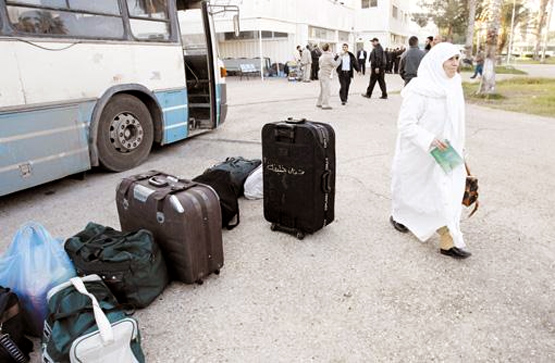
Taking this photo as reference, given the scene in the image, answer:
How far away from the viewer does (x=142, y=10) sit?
5.50 meters

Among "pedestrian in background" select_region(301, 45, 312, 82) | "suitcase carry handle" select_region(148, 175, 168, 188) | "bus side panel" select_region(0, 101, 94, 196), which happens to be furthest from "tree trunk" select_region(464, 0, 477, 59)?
"suitcase carry handle" select_region(148, 175, 168, 188)

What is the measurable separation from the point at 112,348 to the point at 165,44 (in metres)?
5.02

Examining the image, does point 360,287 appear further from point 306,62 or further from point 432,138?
point 306,62

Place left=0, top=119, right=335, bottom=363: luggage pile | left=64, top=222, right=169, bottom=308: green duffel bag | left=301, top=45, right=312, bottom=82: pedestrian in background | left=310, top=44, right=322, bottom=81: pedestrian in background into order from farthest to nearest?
left=310, top=44, right=322, bottom=81: pedestrian in background < left=301, top=45, right=312, bottom=82: pedestrian in background < left=64, top=222, right=169, bottom=308: green duffel bag < left=0, top=119, right=335, bottom=363: luggage pile

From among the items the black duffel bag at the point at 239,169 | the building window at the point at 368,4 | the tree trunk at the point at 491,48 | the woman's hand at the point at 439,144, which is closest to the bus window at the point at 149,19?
the black duffel bag at the point at 239,169

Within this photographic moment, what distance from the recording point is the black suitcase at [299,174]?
319 cm

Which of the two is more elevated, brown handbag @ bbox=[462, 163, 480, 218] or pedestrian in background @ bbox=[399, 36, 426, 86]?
pedestrian in background @ bbox=[399, 36, 426, 86]

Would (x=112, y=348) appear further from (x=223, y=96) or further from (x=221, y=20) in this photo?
(x=221, y=20)

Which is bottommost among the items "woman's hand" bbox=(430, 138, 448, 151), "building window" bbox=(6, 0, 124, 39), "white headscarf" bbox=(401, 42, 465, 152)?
"woman's hand" bbox=(430, 138, 448, 151)

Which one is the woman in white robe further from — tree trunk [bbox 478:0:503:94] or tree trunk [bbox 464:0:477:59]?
tree trunk [bbox 464:0:477:59]

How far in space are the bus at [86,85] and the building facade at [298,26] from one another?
44.3 ft

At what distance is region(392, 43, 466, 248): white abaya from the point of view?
2984mm

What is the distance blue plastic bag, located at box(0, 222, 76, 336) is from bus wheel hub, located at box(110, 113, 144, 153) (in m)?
3.08

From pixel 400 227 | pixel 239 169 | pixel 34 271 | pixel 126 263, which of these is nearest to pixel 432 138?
pixel 400 227
